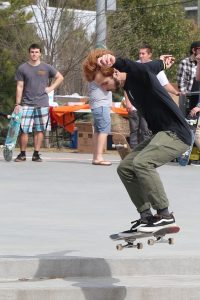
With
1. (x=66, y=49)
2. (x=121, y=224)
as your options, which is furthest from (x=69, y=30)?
(x=121, y=224)

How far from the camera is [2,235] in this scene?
30.1 feet

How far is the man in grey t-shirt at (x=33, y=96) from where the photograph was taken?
15961mm

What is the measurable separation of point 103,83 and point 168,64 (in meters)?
0.75

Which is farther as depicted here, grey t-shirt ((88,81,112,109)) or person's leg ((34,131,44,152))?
person's leg ((34,131,44,152))

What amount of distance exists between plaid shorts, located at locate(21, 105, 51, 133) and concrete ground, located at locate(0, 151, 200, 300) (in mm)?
2027

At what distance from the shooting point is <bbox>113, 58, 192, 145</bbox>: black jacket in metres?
7.79

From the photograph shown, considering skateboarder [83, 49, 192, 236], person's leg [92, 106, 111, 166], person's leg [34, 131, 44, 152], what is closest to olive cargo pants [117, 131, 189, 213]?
skateboarder [83, 49, 192, 236]

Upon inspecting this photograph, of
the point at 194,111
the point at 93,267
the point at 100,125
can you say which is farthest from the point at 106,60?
the point at 194,111

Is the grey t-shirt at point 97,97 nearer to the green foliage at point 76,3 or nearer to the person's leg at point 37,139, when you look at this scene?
the person's leg at point 37,139

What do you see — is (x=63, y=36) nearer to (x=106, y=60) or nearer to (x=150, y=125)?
(x=150, y=125)

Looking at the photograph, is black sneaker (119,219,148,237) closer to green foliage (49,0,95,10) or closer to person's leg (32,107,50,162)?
person's leg (32,107,50,162)

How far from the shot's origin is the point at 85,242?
882 cm

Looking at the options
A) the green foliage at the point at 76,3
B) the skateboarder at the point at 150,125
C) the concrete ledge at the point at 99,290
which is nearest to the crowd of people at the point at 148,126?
the skateboarder at the point at 150,125

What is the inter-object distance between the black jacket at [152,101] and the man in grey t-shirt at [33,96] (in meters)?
8.13
